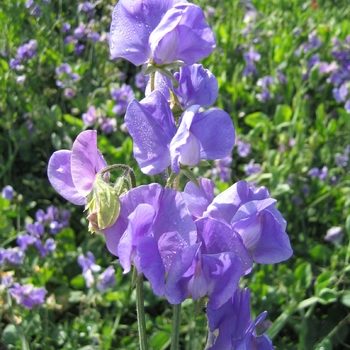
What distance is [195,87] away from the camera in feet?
2.44

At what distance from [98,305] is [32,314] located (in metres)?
0.24

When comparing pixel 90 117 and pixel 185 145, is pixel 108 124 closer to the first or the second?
pixel 90 117

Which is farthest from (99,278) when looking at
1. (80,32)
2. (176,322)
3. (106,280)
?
(80,32)

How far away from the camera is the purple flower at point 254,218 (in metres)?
0.64

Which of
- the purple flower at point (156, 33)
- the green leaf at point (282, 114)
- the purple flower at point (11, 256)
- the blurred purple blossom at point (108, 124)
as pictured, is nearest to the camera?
the purple flower at point (156, 33)

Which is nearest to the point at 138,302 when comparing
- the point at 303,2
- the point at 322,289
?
the point at 322,289

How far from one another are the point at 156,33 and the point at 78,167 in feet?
0.62

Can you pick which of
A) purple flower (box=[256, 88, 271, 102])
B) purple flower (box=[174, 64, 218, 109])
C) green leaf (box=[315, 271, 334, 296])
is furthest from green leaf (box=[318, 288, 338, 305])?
purple flower (box=[256, 88, 271, 102])

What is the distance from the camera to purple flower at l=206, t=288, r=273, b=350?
65 cm

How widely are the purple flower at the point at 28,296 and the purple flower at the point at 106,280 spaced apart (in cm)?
16

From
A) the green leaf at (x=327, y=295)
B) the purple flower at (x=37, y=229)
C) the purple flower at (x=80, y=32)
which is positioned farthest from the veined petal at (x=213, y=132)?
the purple flower at (x=80, y=32)

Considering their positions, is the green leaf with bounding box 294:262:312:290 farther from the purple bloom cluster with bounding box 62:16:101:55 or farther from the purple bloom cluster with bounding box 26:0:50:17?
the purple bloom cluster with bounding box 26:0:50:17

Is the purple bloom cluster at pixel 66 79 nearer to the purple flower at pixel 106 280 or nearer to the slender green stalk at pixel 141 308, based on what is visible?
the purple flower at pixel 106 280

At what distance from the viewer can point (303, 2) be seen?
377 centimetres
